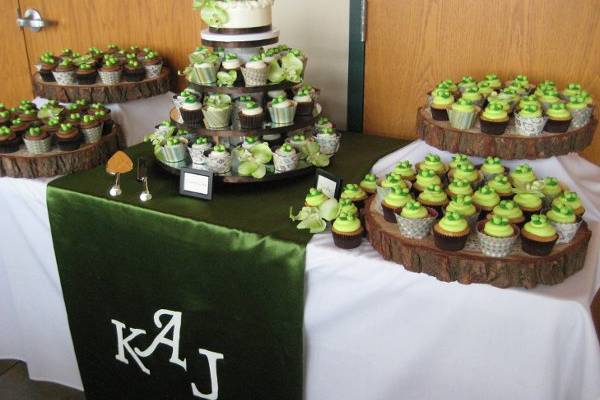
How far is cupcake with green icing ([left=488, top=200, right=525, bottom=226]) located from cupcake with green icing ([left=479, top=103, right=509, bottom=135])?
0.26 m

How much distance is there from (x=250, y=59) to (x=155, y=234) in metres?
0.56

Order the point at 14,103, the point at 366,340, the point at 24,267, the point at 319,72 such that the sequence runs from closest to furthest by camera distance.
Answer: the point at 366,340
the point at 24,267
the point at 319,72
the point at 14,103

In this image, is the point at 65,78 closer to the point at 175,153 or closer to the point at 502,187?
the point at 175,153

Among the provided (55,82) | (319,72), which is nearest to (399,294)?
(319,72)

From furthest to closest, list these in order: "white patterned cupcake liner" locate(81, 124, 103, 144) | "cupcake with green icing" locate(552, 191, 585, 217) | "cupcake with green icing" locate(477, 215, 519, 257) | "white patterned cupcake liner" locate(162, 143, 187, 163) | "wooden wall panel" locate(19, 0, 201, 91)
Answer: "wooden wall panel" locate(19, 0, 201, 91)
"white patterned cupcake liner" locate(81, 124, 103, 144)
"white patterned cupcake liner" locate(162, 143, 187, 163)
"cupcake with green icing" locate(552, 191, 585, 217)
"cupcake with green icing" locate(477, 215, 519, 257)

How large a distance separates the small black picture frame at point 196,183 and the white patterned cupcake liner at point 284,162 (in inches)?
8.2

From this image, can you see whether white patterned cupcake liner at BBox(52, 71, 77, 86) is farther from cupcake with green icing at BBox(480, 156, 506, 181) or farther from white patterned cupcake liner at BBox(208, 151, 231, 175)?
cupcake with green icing at BBox(480, 156, 506, 181)

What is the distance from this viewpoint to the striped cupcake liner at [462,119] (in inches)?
59.8

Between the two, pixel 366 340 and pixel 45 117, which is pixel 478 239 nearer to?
pixel 366 340

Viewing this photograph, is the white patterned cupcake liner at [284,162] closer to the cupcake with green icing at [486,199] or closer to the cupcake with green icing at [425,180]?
the cupcake with green icing at [425,180]

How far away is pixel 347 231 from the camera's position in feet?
4.54

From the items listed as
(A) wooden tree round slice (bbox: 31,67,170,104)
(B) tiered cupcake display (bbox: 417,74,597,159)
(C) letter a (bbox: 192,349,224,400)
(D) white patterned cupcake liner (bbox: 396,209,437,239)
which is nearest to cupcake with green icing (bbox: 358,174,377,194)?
(B) tiered cupcake display (bbox: 417,74,597,159)

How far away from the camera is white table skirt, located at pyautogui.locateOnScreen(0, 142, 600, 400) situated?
1.23 meters

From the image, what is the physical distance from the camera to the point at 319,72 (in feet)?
7.52
